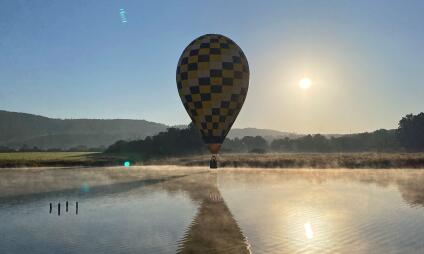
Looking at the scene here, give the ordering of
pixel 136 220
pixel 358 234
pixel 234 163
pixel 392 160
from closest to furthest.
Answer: pixel 358 234
pixel 136 220
pixel 392 160
pixel 234 163

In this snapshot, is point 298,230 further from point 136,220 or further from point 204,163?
point 204,163

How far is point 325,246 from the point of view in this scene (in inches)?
755

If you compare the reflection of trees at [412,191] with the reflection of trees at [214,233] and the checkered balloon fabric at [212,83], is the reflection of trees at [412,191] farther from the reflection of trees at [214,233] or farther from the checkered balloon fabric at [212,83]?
the checkered balloon fabric at [212,83]

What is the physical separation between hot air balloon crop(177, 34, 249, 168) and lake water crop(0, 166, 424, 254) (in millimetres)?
6050

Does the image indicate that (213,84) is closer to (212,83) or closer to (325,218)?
(212,83)

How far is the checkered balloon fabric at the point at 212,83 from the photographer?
44.8 meters

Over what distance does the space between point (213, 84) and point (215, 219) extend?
21.2 meters

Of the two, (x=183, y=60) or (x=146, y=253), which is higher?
(x=183, y=60)

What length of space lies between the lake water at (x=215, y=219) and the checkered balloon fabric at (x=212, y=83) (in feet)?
21.6

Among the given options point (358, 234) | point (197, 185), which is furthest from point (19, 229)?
point (197, 185)

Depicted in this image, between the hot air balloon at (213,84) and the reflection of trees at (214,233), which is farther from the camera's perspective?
the hot air balloon at (213,84)

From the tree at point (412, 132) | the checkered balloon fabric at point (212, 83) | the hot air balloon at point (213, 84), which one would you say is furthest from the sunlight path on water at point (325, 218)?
the tree at point (412, 132)

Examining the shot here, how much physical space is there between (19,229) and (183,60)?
2774 centimetres

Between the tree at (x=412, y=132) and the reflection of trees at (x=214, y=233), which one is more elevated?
the tree at (x=412, y=132)
